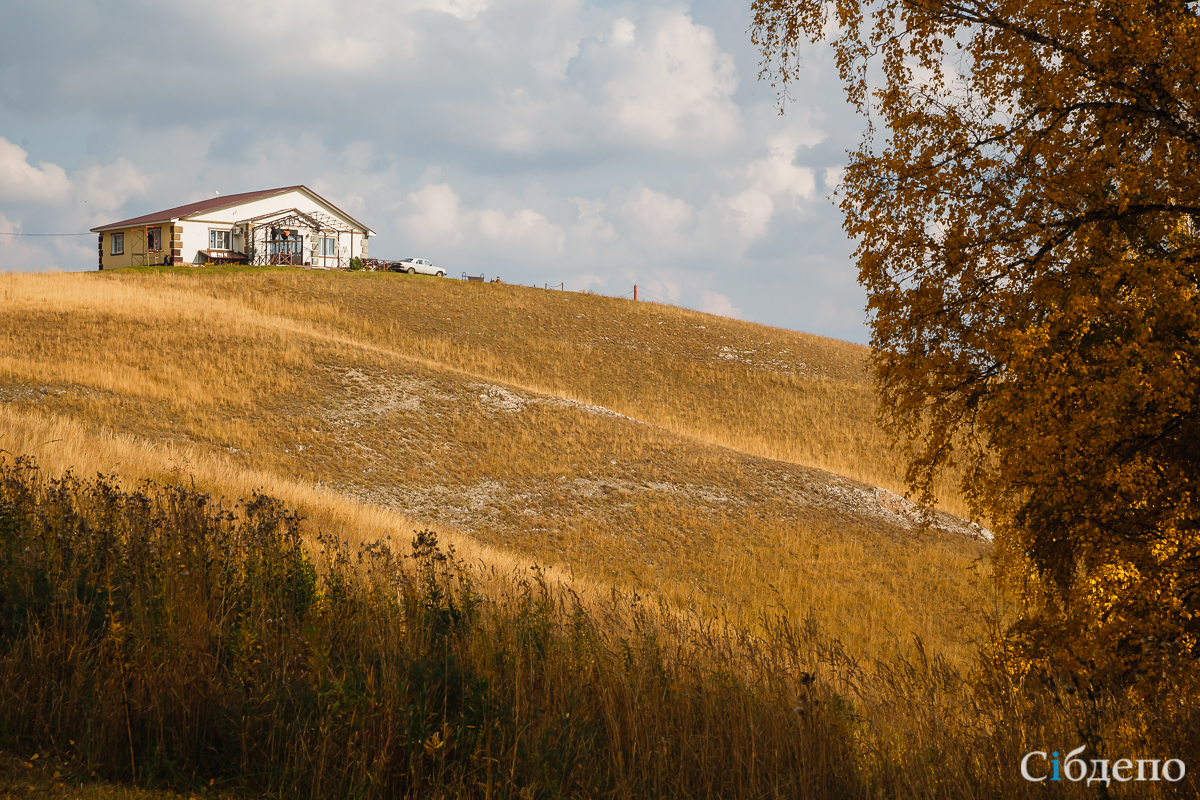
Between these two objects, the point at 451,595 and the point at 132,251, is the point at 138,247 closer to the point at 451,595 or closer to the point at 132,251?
the point at 132,251

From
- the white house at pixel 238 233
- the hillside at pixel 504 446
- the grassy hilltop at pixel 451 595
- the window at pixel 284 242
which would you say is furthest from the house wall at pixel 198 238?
the grassy hilltop at pixel 451 595

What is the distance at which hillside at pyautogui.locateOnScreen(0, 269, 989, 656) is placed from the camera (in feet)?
60.8

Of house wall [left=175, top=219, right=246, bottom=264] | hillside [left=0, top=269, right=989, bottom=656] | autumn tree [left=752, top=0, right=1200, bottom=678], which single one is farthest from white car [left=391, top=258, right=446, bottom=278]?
autumn tree [left=752, top=0, right=1200, bottom=678]

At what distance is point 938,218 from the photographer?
1002 cm

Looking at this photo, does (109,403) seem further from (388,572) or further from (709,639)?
(709,639)

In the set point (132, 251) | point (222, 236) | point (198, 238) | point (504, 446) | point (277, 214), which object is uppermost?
point (277, 214)

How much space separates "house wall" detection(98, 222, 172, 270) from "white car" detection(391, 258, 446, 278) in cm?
2010

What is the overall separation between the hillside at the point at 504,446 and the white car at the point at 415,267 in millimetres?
24964

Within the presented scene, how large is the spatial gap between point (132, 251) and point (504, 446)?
56.3m

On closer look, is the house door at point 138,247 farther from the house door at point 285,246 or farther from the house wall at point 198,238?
the house door at point 285,246

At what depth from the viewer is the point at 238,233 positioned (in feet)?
223

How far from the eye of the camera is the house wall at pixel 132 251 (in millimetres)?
64688

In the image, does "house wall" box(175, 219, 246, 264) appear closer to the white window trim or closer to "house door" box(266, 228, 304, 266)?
the white window trim

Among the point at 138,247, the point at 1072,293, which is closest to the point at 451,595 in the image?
the point at 1072,293
